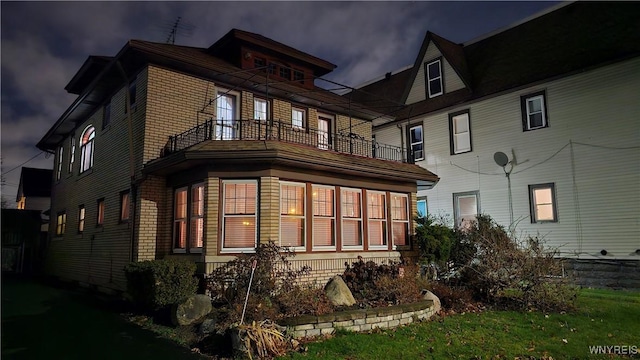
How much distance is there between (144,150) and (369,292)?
751 cm

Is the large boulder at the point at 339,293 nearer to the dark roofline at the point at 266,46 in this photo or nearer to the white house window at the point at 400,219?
the white house window at the point at 400,219

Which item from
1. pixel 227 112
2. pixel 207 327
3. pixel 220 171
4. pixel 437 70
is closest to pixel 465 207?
pixel 437 70

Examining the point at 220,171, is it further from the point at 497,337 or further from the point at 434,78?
the point at 434,78

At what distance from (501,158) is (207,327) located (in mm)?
13764

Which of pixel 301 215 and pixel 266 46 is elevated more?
pixel 266 46

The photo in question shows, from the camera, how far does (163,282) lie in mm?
9133

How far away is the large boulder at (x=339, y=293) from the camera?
31.1ft

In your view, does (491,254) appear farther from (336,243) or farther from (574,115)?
(574,115)

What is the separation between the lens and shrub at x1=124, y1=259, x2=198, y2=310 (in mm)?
9102

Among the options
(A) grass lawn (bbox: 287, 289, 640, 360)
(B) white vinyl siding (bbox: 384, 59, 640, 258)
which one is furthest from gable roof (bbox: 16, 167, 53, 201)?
(A) grass lawn (bbox: 287, 289, 640, 360)

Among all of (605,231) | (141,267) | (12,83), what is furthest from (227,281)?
(605,231)

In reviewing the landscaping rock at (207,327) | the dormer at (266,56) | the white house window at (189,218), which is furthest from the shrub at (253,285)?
the dormer at (266,56)

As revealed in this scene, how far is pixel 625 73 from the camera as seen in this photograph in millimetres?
14008

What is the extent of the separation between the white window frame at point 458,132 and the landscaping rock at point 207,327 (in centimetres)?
1413
